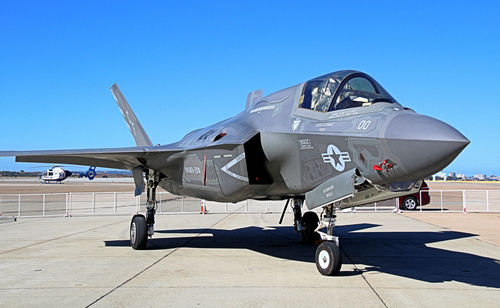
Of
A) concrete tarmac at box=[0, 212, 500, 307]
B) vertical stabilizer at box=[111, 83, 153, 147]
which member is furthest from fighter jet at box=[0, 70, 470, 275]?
vertical stabilizer at box=[111, 83, 153, 147]

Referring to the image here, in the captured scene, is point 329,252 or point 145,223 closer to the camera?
point 329,252

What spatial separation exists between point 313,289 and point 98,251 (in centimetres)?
604

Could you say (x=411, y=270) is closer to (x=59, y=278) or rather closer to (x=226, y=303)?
(x=226, y=303)

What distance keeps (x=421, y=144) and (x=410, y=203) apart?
65.3ft

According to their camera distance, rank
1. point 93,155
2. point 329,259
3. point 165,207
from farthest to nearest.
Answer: point 165,207 → point 93,155 → point 329,259

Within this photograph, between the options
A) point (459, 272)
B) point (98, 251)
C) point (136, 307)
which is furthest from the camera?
point (98, 251)

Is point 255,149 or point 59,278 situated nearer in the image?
point 59,278

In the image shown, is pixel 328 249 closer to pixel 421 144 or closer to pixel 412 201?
pixel 421 144

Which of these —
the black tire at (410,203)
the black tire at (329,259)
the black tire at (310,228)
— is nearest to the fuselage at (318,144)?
the black tire at (329,259)

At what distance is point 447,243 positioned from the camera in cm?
1109

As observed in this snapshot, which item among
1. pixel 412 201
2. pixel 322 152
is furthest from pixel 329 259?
pixel 412 201

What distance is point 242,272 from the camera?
7.25 metres

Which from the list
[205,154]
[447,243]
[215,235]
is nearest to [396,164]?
[205,154]

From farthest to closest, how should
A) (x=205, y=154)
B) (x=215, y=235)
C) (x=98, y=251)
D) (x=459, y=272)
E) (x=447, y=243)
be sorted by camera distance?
(x=215, y=235)
(x=447, y=243)
(x=98, y=251)
(x=205, y=154)
(x=459, y=272)
